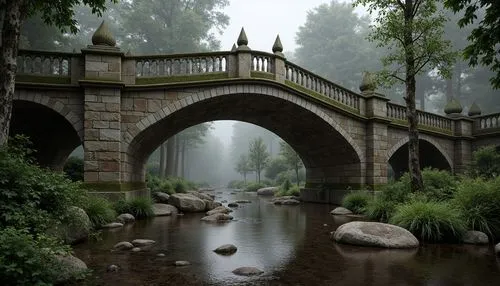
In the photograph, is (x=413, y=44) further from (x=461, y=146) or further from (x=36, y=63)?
(x=36, y=63)

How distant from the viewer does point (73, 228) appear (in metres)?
7.78

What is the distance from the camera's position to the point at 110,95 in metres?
12.7

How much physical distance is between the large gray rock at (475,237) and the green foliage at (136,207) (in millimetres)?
9566

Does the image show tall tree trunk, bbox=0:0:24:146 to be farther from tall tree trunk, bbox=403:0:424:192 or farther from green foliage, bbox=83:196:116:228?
tall tree trunk, bbox=403:0:424:192

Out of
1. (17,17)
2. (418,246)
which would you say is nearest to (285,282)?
(418,246)

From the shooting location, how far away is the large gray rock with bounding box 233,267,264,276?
5.65 metres

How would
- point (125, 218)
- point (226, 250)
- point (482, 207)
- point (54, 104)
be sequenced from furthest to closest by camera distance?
point (54, 104)
point (125, 218)
point (482, 207)
point (226, 250)

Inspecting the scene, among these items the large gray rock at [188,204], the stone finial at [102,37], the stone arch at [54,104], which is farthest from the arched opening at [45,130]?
the large gray rock at [188,204]

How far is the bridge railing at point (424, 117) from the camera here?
731 inches

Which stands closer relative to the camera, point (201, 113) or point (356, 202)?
point (356, 202)

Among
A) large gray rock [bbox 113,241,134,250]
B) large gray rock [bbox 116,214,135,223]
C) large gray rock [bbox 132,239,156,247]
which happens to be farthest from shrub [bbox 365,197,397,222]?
large gray rock [bbox 116,214,135,223]

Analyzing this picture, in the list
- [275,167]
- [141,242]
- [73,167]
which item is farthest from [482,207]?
[275,167]

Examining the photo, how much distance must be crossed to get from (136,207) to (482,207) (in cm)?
1017

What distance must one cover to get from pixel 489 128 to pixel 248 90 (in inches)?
593
